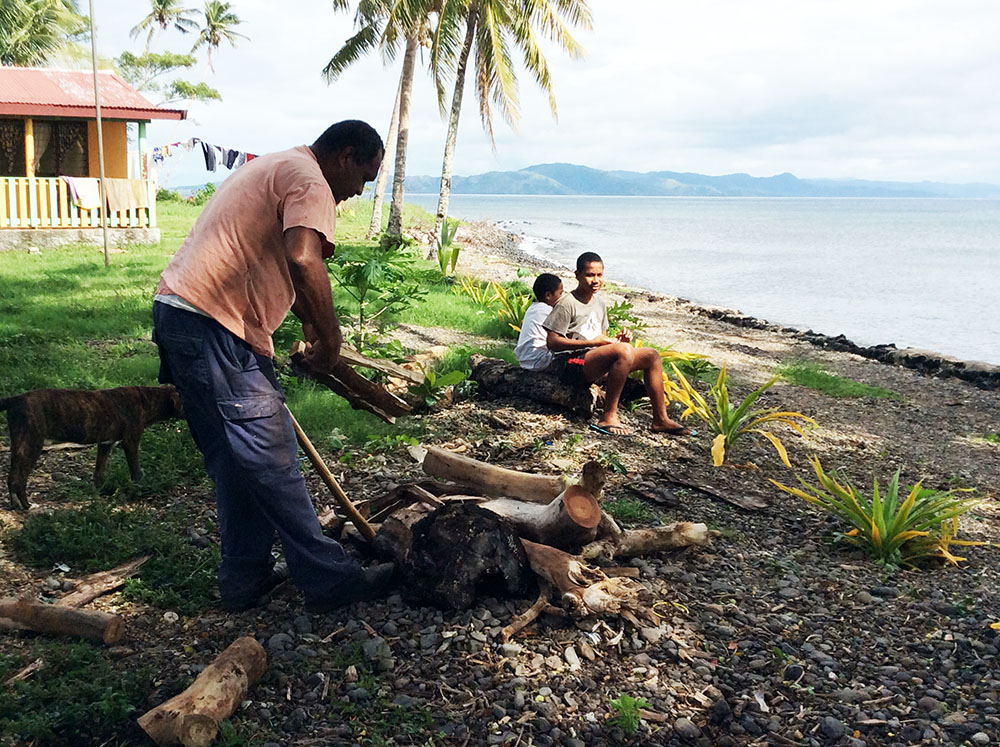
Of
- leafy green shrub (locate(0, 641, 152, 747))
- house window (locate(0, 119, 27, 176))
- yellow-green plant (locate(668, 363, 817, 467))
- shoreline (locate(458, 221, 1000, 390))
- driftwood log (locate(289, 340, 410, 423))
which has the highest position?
house window (locate(0, 119, 27, 176))

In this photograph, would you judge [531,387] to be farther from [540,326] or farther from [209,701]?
[209,701]

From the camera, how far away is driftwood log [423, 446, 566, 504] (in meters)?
4.62

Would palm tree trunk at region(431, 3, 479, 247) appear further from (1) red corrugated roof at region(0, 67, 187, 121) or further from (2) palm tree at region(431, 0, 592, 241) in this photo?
(1) red corrugated roof at region(0, 67, 187, 121)

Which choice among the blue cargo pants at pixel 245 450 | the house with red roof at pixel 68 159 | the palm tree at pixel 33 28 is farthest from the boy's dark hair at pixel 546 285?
the palm tree at pixel 33 28

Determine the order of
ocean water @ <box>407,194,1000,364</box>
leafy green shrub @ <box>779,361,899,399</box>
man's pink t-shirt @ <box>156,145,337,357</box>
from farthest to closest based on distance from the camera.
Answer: ocean water @ <box>407,194,1000,364</box>
leafy green shrub @ <box>779,361,899,399</box>
man's pink t-shirt @ <box>156,145,337,357</box>

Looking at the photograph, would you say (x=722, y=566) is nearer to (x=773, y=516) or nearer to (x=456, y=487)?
(x=773, y=516)

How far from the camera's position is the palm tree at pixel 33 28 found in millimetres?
34594

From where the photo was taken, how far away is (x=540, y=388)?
7.35 meters

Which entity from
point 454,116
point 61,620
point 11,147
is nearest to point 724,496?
point 61,620

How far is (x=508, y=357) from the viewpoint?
29.7 feet

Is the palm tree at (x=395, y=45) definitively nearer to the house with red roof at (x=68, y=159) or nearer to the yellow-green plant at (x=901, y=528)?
the house with red roof at (x=68, y=159)

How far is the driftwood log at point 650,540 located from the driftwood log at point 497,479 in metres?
0.42

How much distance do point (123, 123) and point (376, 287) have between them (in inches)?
695

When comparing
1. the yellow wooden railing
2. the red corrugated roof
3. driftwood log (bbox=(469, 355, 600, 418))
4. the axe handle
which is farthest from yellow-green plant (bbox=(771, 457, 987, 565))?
the red corrugated roof
